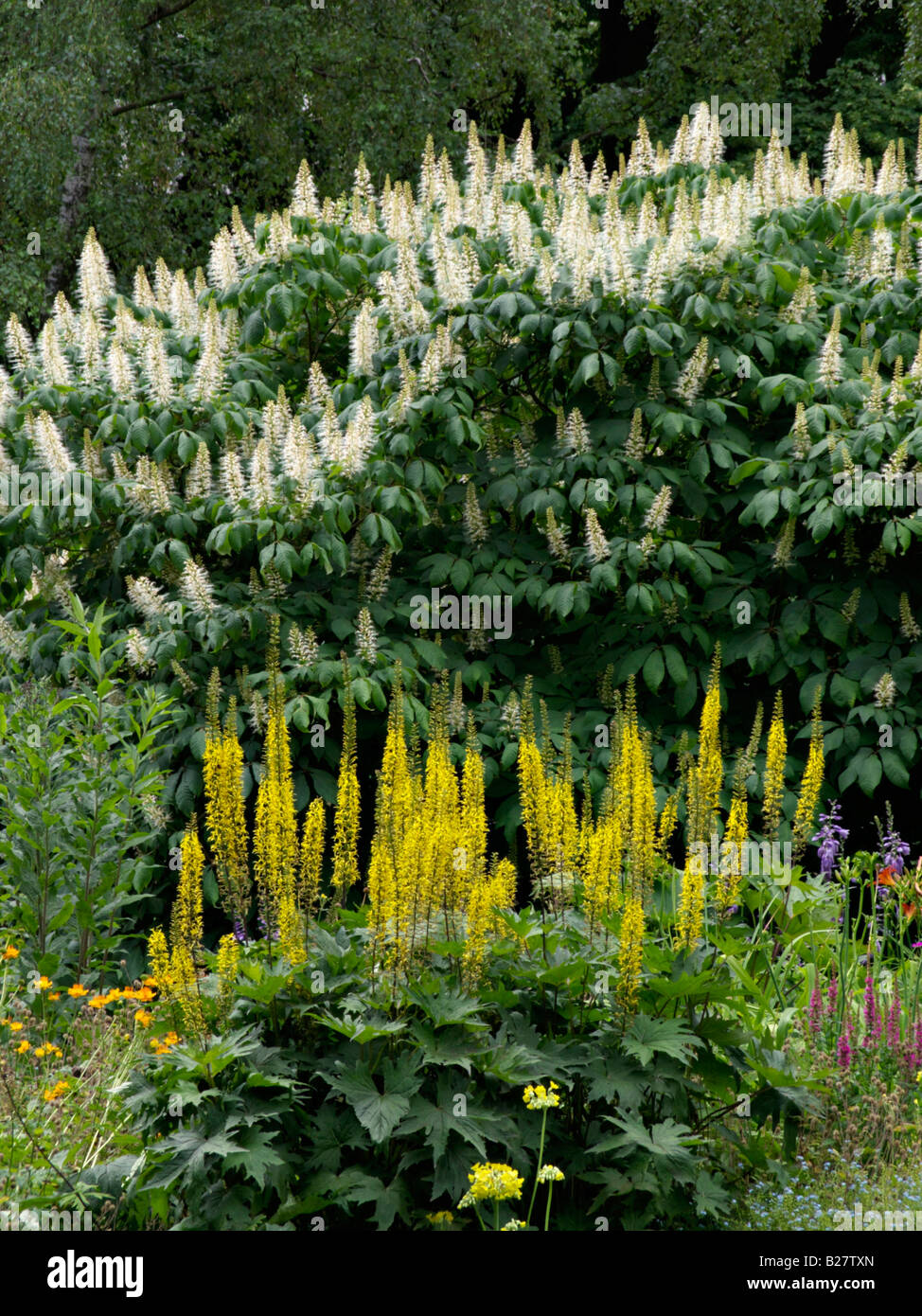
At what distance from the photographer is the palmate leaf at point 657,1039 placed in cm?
312

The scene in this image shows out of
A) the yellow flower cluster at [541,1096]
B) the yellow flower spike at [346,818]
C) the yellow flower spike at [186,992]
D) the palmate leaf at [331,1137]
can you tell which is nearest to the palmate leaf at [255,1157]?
the palmate leaf at [331,1137]

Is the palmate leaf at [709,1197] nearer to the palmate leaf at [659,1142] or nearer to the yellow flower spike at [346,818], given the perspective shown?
the palmate leaf at [659,1142]

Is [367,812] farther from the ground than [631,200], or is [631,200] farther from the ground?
[631,200]

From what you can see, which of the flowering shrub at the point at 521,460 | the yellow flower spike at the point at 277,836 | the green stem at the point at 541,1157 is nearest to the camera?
the green stem at the point at 541,1157

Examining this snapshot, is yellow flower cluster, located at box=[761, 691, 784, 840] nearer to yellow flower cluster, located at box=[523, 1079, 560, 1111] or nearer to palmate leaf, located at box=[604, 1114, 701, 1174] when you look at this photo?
palmate leaf, located at box=[604, 1114, 701, 1174]

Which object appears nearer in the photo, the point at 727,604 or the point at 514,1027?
the point at 514,1027

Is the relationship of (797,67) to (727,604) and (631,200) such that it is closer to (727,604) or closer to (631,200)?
(631,200)

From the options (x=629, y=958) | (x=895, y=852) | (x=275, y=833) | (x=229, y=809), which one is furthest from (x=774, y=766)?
(x=895, y=852)

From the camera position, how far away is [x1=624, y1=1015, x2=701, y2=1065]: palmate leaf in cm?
312

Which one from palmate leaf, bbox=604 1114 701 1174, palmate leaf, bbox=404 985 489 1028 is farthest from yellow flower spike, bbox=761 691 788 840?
palmate leaf, bbox=404 985 489 1028

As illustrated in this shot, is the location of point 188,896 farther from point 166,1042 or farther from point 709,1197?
point 709,1197

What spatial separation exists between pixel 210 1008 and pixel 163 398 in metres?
3.52

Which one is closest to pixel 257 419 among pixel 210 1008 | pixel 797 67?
pixel 210 1008
